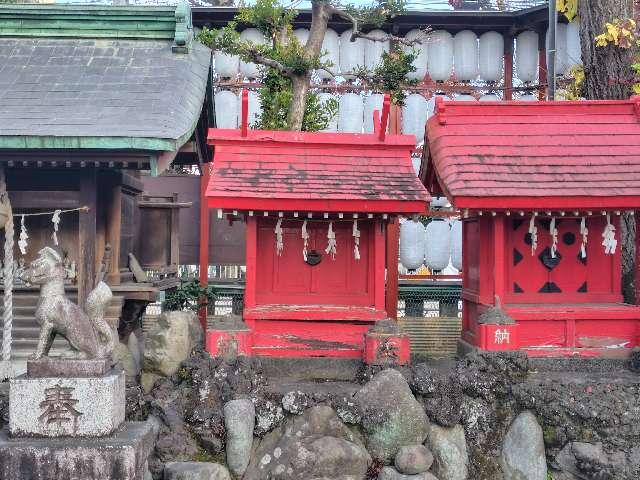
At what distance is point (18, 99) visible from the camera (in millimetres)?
8719

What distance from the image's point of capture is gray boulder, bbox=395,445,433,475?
7199mm

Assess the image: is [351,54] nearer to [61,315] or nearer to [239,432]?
[239,432]

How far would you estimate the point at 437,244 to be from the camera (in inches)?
551

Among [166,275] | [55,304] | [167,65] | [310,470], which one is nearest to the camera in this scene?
[55,304]

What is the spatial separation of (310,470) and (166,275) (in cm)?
543

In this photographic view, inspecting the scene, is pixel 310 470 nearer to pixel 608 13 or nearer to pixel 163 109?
pixel 163 109

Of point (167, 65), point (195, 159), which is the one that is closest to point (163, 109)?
point (167, 65)

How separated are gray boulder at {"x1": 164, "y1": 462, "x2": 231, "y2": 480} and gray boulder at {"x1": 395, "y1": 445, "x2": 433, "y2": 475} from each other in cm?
218

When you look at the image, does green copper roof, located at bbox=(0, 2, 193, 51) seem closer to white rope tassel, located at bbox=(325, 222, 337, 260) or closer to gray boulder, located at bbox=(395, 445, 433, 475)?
white rope tassel, located at bbox=(325, 222, 337, 260)

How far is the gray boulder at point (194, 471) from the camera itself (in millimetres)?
6875

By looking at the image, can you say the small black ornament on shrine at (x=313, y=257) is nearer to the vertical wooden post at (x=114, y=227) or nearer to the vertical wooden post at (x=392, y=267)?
the vertical wooden post at (x=114, y=227)

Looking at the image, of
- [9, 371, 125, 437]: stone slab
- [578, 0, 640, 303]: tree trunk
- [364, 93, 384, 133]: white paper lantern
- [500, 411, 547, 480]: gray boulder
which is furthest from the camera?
[364, 93, 384, 133]: white paper lantern

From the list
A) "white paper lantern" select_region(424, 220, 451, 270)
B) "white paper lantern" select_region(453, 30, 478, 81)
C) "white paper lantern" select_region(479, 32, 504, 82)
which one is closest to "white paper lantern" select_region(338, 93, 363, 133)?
"white paper lantern" select_region(453, 30, 478, 81)

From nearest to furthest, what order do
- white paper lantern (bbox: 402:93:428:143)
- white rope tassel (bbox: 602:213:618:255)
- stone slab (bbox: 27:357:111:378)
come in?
stone slab (bbox: 27:357:111:378) → white rope tassel (bbox: 602:213:618:255) → white paper lantern (bbox: 402:93:428:143)
